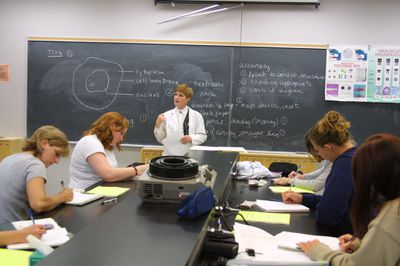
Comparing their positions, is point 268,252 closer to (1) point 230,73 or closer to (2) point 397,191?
(2) point 397,191

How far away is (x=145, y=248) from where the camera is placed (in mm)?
1259

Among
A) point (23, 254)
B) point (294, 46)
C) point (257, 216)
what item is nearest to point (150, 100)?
point (294, 46)

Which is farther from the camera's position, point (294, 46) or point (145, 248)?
point (294, 46)

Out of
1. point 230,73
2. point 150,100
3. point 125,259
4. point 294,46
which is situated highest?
point 294,46

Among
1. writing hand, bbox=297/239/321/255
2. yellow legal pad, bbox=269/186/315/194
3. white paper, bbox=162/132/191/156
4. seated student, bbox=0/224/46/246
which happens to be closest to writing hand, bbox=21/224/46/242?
seated student, bbox=0/224/46/246

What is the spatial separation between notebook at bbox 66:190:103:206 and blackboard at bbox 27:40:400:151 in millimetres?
2549

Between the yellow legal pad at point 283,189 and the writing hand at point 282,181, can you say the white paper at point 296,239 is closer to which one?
the yellow legal pad at point 283,189

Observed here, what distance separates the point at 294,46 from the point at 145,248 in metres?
4.08

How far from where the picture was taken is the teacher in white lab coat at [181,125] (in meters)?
4.36

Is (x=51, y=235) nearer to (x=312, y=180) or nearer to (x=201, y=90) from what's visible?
(x=312, y=180)

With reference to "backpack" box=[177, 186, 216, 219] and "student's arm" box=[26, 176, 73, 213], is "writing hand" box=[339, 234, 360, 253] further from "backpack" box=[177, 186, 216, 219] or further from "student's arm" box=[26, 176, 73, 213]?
"student's arm" box=[26, 176, 73, 213]

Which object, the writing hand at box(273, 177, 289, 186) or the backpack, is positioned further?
the writing hand at box(273, 177, 289, 186)

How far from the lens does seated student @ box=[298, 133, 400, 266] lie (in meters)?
1.35

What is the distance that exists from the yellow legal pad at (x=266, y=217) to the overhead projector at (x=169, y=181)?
0.46m
